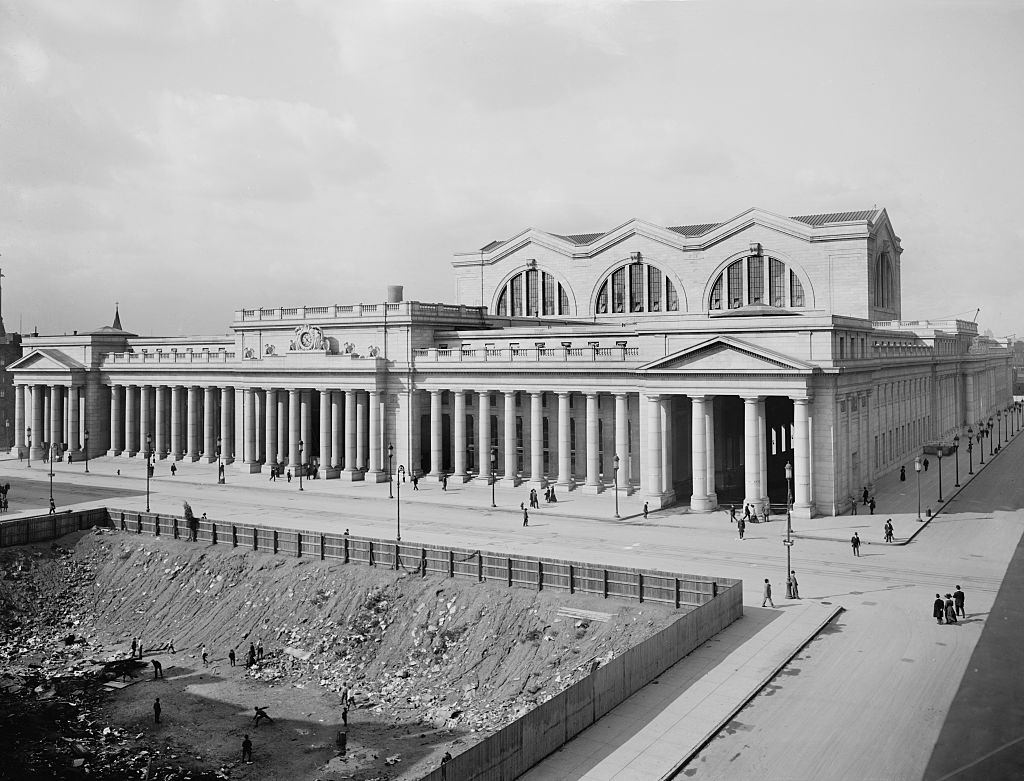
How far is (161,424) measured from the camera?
338ft

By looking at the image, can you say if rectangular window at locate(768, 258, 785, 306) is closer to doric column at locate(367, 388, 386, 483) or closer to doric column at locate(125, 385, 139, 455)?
doric column at locate(367, 388, 386, 483)

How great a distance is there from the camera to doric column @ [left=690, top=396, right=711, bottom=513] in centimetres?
6481

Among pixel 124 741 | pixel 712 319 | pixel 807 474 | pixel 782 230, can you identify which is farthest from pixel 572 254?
pixel 124 741

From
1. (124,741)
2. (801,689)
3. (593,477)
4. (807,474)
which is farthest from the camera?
(593,477)

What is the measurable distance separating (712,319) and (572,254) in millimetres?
40404

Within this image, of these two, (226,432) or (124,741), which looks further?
(226,432)

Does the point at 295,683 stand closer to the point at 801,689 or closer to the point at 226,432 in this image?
the point at 801,689

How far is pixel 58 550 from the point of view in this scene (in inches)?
2288

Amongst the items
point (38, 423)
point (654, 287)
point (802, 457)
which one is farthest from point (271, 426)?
point (802, 457)

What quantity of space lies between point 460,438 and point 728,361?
27.4 metres

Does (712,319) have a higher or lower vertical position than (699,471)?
higher

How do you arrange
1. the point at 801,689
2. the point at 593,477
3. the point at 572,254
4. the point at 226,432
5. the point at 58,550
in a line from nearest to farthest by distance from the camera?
1. the point at 801,689
2. the point at 58,550
3. the point at 593,477
4. the point at 226,432
5. the point at 572,254

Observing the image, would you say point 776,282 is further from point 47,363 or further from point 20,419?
point 20,419

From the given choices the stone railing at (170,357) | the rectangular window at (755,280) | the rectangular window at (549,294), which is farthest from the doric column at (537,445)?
the stone railing at (170,357)
